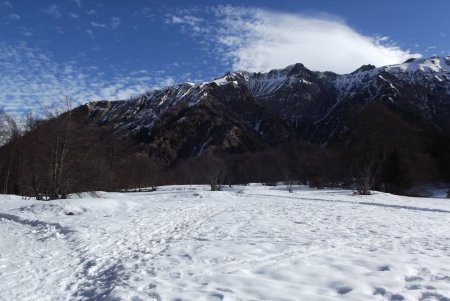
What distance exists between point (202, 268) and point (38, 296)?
3.33 metres

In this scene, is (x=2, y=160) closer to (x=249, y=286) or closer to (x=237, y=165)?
(x=249, y=286)

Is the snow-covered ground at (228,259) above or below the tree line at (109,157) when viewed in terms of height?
below

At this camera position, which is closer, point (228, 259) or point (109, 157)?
point (228, 259)

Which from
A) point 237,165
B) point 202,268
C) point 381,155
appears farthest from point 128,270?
point 237,165

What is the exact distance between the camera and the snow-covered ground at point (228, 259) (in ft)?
25.9

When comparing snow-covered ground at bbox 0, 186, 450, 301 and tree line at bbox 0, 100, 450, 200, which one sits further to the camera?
tree line at bbox 0, 100, 450, 200

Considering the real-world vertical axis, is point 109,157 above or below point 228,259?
above

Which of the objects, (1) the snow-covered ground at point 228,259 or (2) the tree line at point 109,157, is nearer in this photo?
(1) the snow-covered ground at point 228,259

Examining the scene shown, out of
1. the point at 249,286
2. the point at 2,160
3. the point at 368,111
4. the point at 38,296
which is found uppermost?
the point at 368,111

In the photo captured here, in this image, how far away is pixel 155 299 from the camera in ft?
25.1

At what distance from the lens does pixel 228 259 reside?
10445 millimetres

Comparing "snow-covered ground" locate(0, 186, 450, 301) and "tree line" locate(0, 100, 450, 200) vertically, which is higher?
"tree line" locate(0, 100, 450, 200)

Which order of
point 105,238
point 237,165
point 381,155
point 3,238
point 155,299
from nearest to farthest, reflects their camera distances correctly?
point 155,299 < point 105,238 < point 3,238 < point 381,155 < point 237,165

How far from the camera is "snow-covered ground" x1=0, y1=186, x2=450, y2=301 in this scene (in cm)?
788
